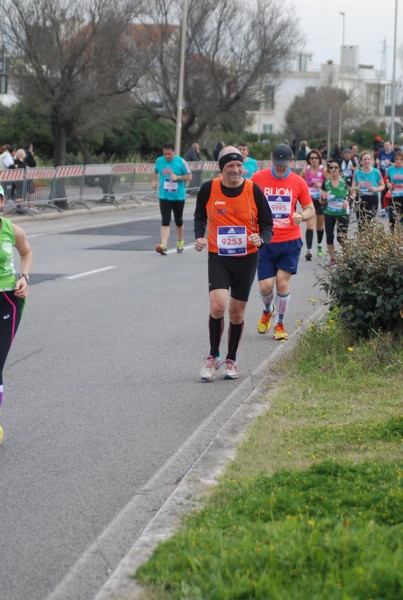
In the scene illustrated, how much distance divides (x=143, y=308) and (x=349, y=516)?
853cm

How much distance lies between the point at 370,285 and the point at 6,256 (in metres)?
3.52

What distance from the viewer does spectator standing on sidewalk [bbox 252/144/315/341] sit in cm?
1117

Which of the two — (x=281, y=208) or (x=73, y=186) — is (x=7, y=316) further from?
(x=73, y=186)

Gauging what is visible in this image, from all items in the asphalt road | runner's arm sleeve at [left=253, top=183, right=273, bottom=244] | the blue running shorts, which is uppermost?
runner's arm sleeve at [left=253, top=183, right=273, bottom=244]

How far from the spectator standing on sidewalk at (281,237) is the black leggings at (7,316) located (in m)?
4.39

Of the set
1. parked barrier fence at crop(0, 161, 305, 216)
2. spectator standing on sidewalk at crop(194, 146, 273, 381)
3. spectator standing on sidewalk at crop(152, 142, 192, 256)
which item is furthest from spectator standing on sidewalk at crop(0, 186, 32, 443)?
parked barrier fence at crop(0, 161, 305, 216)

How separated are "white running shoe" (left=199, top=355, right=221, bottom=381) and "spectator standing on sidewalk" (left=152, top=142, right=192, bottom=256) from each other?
409 inches

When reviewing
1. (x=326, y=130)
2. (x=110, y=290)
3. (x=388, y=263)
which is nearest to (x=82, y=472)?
(x=388, y=263)

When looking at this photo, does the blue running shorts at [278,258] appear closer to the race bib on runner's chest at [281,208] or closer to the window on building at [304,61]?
the race bib on runner's chest at [281,208]

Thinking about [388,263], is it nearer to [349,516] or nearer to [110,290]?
[349,516]

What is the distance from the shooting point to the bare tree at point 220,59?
173 feet

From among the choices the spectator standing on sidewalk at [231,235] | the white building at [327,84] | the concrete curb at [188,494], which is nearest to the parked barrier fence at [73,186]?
the spectator standing on sidewalk at [231,235]

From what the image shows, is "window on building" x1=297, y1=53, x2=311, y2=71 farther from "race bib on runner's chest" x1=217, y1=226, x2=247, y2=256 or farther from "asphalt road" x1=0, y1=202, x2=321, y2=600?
"race bib on runner's chest" x1=217, y1=226, x2=247, y2=256

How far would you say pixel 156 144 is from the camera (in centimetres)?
5653
